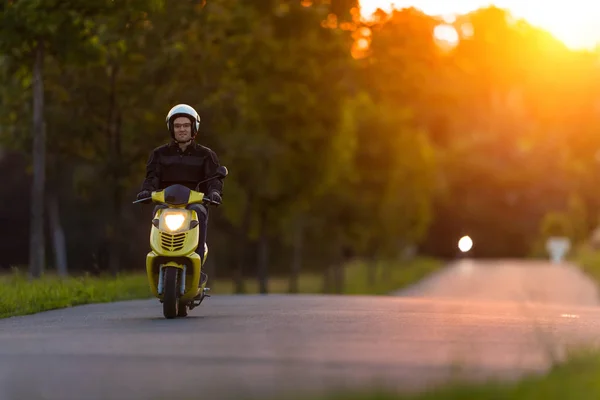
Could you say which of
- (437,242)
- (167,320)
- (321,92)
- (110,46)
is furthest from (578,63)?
(167,320)

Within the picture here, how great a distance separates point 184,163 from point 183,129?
0.35m

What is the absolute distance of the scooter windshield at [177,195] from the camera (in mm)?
14820

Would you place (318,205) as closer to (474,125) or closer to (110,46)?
(110,46)

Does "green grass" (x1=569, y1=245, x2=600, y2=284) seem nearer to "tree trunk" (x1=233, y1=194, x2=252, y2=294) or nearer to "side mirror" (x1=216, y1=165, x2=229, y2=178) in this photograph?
"tree trunk" (x1=233, y1=194, x2=252, y2=294)

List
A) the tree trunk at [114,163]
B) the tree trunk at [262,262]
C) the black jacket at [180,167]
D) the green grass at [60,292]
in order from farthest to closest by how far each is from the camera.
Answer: the tree trunk at [262,262] → the tree trunk at [114,163] → the green grass at [60,292] → the black jacket at [180,167]

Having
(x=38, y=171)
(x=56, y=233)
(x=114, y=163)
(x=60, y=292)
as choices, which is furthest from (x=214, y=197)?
(x=56, y=233)

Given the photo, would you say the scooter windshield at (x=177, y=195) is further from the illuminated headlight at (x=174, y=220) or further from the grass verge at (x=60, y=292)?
the grass verge at (x=60, y=292)

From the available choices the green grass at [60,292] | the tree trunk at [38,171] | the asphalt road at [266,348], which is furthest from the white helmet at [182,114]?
the tree trunk at [38,171]

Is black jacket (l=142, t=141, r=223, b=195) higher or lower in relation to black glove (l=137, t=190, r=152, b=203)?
higher

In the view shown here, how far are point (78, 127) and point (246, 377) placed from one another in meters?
21.5

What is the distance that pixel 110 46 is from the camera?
27.2m

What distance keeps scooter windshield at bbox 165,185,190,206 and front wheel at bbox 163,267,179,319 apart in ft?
2.12

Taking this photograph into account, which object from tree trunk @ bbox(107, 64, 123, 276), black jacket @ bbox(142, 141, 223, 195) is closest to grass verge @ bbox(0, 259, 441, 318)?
tree trunk @ bbox(107, 64, 123, 276)

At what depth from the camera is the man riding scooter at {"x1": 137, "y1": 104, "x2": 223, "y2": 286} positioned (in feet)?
50.1
